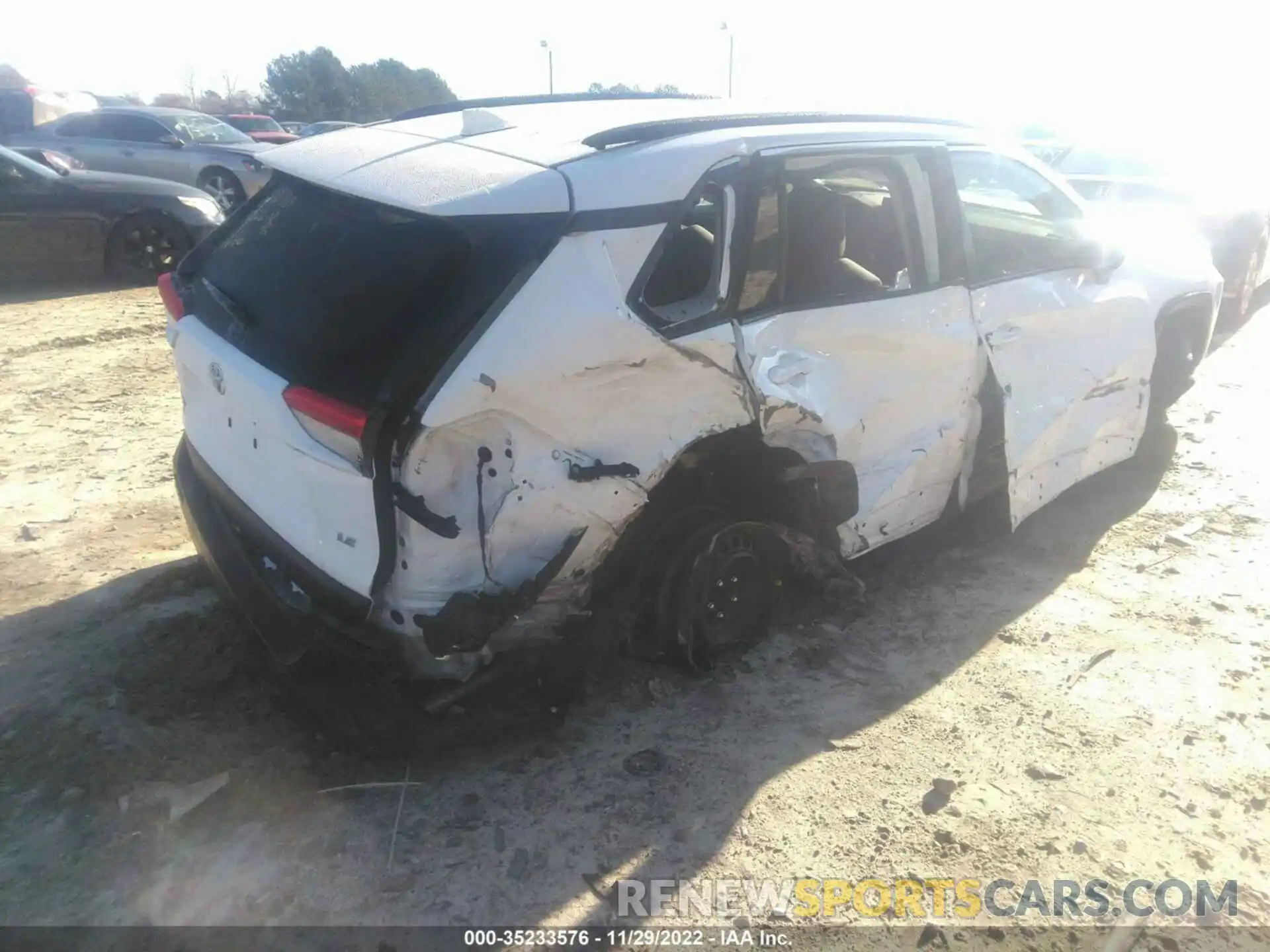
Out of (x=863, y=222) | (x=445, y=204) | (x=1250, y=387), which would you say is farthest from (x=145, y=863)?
(x=1250, y=387)

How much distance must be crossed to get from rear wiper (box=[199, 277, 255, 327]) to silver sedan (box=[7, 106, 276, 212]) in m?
11.0

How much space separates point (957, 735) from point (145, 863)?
2.37m

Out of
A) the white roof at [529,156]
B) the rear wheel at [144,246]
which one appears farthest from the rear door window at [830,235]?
the rear wheel at [144,246]

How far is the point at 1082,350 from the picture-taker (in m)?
4.07

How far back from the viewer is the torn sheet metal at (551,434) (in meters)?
2.37

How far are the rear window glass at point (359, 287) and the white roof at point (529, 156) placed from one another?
0.06 m

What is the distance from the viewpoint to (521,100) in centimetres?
379

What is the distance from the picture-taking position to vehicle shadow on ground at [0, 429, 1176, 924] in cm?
243

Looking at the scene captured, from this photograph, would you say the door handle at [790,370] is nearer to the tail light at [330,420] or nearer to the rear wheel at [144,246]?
the tail light at [330,420]

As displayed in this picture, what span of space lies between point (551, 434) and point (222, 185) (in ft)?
41.3

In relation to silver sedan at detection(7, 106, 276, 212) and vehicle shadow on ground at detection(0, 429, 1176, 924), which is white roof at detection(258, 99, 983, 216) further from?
silver sedan at detection(7, 106, 276, 212)

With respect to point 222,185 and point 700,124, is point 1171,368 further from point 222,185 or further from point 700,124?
point 222,185

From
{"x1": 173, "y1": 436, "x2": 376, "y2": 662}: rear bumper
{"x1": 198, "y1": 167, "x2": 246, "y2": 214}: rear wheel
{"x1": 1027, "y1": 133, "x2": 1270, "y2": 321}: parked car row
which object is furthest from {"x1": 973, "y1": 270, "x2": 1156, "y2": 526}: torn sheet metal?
{"x1": 198, "y1": 167, "x2": 246, "y2": 214}: rear wheel

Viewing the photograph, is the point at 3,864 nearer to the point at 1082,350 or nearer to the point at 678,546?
the point at 678,546
